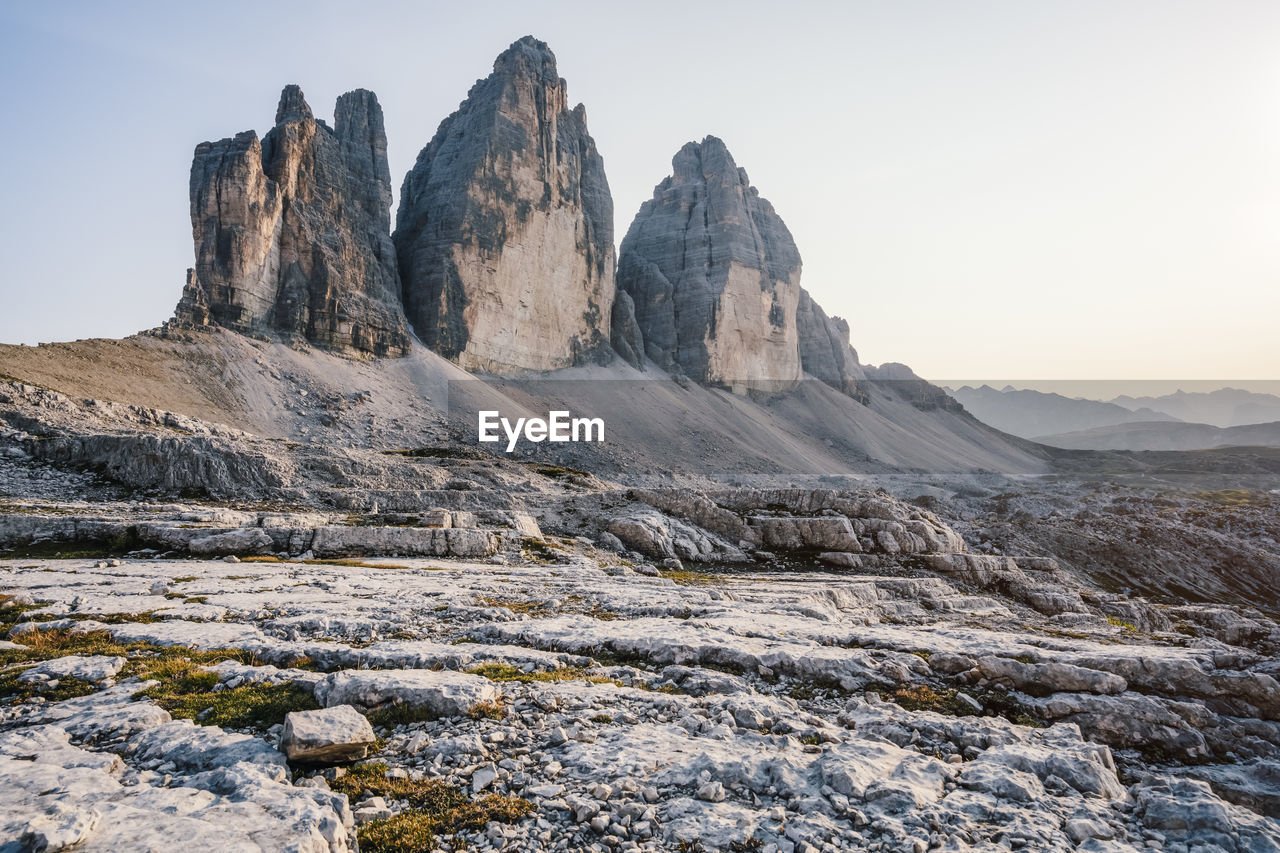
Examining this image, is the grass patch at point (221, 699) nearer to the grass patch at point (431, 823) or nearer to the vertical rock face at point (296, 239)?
the grass patch at point (431, 823)

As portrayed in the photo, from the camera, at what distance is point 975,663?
1420 centimetres

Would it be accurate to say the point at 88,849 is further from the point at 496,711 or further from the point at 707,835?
the point at 707,835

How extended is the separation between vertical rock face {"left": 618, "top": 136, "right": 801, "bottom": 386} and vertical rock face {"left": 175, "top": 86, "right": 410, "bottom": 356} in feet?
209

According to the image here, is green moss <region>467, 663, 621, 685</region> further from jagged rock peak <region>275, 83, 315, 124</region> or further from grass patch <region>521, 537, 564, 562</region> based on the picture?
jagged rock peak <region>275, 83, 315, 124</region>

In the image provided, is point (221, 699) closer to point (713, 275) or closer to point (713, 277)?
point (713, 277)

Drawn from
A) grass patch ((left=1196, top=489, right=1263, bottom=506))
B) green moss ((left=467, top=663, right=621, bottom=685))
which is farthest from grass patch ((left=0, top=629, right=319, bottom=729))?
grass patch ((left=1196, top=489, right=1263, bottom=506))

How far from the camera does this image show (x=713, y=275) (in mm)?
155125

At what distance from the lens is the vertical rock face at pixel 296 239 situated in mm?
85625

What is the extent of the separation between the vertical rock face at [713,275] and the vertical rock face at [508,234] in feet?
68.7

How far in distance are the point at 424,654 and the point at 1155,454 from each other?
238492mm

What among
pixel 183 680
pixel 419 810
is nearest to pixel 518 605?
pixel 183 680

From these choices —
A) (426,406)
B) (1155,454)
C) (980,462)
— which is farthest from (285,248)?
(1155,454)

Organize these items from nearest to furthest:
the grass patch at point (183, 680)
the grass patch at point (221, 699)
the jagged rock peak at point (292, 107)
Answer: the grass patch at point (221, 699)
the grass patch at point (183, 680)
the jagged rock peak at point (292, 107)

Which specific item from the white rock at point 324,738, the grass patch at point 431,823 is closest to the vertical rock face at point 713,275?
the white rock at point 324,738
